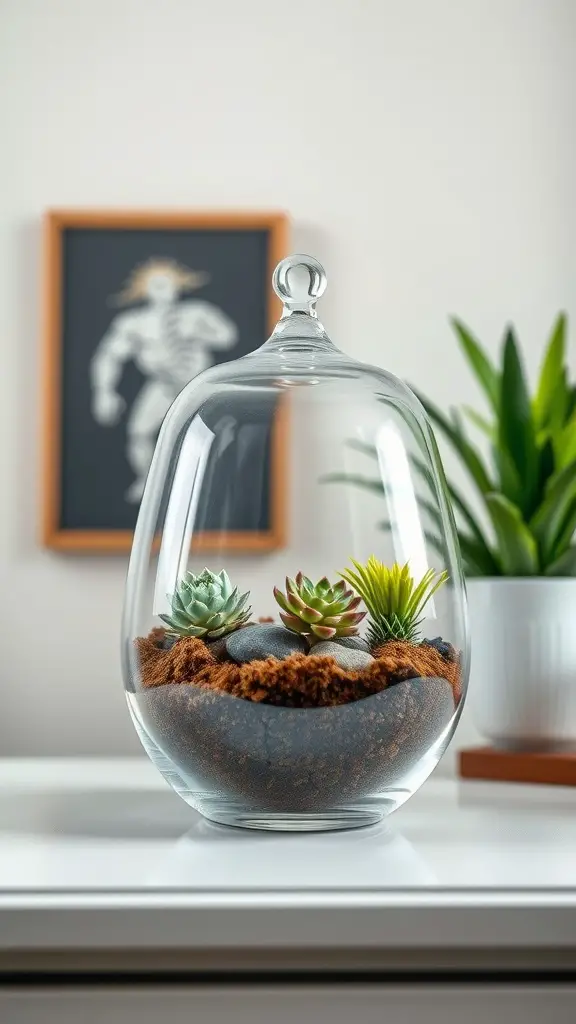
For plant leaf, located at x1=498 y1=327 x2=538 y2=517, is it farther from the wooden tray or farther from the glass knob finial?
the glass knob finial

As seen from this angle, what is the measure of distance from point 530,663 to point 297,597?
0.41 m

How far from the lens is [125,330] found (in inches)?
61.1

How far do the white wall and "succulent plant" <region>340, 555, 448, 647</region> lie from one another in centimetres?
98

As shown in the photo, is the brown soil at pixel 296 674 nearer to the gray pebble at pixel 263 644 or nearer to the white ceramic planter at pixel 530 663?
the gray pebble at pixel 263 644

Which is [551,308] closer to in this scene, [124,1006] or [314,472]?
[314,472]

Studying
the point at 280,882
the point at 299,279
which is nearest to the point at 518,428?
the point at 299,279

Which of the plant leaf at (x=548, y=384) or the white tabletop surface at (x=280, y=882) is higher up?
the plant leaf at (x=548, y=384)

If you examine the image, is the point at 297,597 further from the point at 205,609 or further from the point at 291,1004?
the point at 291,1004

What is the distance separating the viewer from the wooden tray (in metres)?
0.89

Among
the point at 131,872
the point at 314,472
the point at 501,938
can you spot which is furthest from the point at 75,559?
the point at 501,938

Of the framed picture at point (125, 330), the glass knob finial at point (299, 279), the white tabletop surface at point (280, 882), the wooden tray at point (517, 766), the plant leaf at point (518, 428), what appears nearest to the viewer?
the white tabletop surface at point (280, 882)

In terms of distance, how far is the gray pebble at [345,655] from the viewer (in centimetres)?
57

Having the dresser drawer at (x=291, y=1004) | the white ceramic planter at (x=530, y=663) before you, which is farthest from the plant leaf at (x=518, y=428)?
the dresser drawer at (x=291, y=1004)

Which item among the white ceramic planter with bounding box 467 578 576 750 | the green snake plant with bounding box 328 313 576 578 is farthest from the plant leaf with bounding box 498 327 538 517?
the white ceramic planter with bounding box 467 578 576 750
